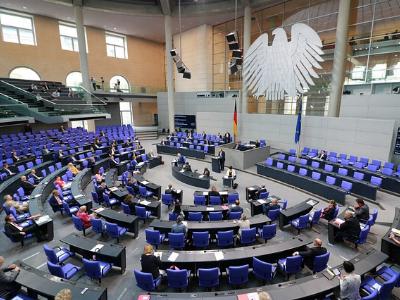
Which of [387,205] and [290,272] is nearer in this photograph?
[290,272]

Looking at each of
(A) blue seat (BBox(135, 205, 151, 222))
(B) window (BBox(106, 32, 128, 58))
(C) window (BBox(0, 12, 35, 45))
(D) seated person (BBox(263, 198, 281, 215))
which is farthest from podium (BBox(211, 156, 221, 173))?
(B) window (BBox(106, 32, 128, 58))

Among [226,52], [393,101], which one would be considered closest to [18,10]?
[226,52]

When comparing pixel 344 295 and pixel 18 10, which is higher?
pixel 18 10

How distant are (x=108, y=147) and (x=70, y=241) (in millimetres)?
11581

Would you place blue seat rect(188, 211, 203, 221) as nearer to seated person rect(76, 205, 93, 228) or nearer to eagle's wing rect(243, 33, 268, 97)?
seated person rect(76, 205, 93, 228)

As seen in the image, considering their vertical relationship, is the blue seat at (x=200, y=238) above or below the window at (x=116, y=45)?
below

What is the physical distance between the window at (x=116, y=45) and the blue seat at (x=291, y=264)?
29.4 meters

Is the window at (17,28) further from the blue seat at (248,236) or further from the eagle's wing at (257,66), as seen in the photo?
the blue seat at (248,236)

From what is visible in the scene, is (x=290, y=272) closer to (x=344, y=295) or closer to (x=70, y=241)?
(x=344, y=295)

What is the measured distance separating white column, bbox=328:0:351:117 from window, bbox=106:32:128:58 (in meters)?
23.6

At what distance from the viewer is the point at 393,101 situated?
13.4 meters

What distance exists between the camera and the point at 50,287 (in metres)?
4.52

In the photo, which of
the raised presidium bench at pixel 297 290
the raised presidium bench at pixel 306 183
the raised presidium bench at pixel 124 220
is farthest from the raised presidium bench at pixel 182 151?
the raised presidium bench at pixel 297 290

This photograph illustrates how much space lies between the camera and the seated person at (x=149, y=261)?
16.7ft
